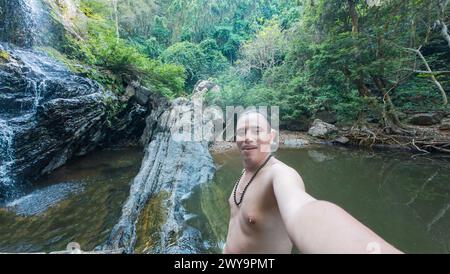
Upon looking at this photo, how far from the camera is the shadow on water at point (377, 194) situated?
3707 mm

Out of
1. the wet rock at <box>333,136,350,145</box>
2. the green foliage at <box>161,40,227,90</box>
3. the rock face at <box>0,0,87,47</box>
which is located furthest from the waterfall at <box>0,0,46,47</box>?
the green foliage at <box>161,40,227,90</box>

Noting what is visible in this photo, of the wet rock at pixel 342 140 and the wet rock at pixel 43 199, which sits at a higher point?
the wet rock at pixel 342 140

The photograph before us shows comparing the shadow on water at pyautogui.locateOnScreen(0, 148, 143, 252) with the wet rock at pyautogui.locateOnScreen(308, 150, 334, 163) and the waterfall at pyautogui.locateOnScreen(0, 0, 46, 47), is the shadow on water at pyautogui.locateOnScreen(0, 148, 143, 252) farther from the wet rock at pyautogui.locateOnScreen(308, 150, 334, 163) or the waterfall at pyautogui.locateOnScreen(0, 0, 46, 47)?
the wet rock at pyautogui.locateOnScreen(308, 150, 334, 163)

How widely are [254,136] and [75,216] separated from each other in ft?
14.9

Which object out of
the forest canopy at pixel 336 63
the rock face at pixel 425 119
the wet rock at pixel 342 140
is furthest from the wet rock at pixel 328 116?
the rock face at pixel 425 119

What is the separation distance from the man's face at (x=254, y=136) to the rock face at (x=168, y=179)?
2036mm

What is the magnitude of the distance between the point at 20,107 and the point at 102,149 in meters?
3.85

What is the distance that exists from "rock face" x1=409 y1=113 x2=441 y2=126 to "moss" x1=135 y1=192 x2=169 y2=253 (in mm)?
11063

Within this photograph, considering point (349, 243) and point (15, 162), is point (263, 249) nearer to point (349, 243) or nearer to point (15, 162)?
point (349, 243)

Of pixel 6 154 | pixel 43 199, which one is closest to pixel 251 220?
pixel 43 199

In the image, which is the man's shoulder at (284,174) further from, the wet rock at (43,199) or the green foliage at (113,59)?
the green foliage at (113,59)

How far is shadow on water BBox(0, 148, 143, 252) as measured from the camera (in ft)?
12.7

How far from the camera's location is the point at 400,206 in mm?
4715
